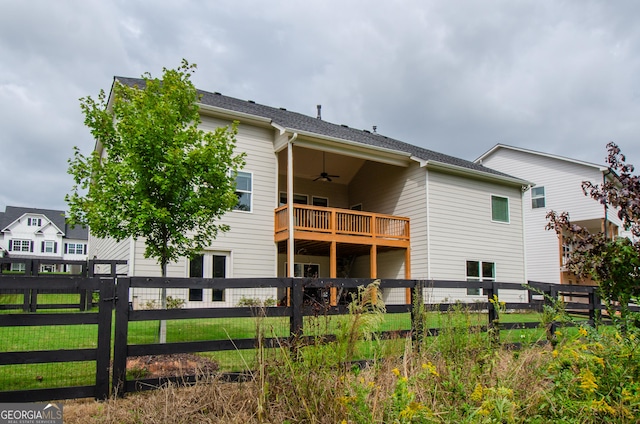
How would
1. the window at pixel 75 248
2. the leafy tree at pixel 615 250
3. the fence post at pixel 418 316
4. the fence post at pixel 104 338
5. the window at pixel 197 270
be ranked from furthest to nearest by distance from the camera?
the window at pixel 75 248, the window at pixel 197 270, the leafy tree at pixel 615 250, the fence post at pixel 418 316, the fence post at pixel 104 338

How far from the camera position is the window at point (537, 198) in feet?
71.8

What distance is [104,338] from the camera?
4195 millimetres

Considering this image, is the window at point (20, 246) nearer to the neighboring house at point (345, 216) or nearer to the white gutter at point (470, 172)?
the neighboring house at point (345, 216)

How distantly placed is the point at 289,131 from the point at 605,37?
829 centimetres

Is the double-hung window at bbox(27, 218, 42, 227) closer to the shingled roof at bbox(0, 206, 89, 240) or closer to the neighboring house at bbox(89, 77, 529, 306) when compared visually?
the shingled roof at bbox(0, 206, 89, 240)

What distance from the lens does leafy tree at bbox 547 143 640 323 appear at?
18.7ft

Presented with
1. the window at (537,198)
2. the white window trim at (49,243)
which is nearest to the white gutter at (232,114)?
the window at (537,198)

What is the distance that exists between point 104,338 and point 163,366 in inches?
48.9

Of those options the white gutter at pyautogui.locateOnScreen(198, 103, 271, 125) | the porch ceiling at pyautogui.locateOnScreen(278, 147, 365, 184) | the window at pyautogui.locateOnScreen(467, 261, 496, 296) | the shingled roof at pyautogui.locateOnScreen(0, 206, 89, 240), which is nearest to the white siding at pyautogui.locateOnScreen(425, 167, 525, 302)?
the window at pyautogui.locateOnScreen(467, 261, 496, 296)

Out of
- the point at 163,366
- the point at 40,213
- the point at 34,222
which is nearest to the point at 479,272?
the point at 163,366

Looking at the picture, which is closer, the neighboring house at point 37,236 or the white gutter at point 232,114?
the white gutter at point 232,114

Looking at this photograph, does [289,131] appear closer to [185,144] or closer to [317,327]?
[185,144]

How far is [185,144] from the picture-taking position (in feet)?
22.8

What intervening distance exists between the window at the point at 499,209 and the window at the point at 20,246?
48.5 m
